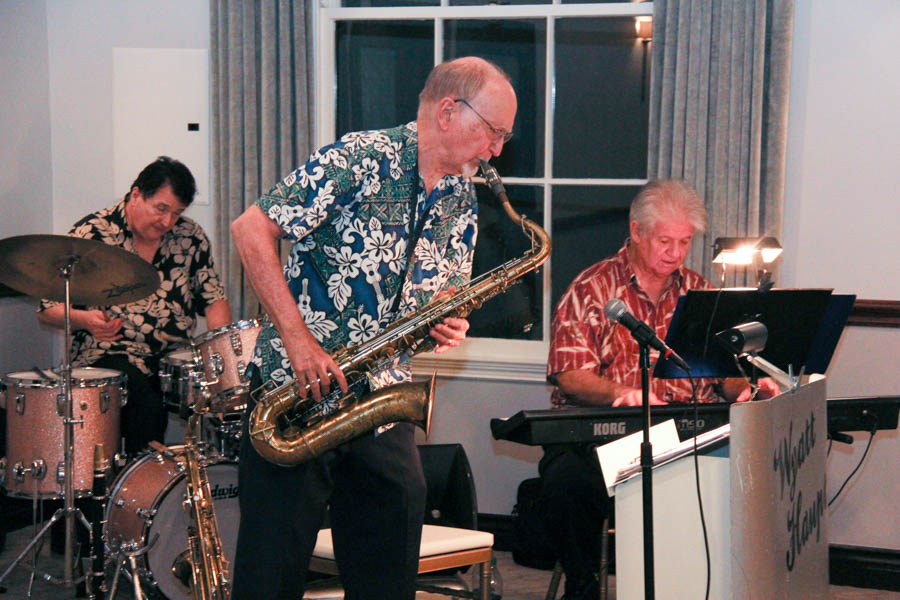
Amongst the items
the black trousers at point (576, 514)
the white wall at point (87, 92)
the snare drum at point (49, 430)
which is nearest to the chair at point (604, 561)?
the black trousers at point (576, 514)

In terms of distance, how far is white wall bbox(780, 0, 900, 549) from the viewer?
392 centimetres

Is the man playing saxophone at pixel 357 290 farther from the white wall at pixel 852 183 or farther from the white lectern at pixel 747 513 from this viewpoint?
the white wall at pixel 852 183

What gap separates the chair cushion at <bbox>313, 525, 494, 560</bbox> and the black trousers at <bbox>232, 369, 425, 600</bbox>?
61cm

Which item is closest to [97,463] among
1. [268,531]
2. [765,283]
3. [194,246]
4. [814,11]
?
[194,246]

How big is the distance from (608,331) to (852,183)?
127 centimetres

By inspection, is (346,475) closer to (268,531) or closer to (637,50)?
(268,531)

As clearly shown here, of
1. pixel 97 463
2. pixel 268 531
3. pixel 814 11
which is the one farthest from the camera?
pixel 814 11

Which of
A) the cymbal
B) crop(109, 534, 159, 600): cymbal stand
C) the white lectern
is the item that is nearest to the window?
the cymbal

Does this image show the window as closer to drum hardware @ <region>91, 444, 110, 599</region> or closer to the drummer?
the drummer

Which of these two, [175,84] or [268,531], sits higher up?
[175,84]

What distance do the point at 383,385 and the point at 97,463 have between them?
1.67 m

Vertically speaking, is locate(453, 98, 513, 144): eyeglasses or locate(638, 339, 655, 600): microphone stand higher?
locate(453, 98, 513, 144): eyeglasses

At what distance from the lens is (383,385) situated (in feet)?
7.57

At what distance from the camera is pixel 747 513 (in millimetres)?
1967
